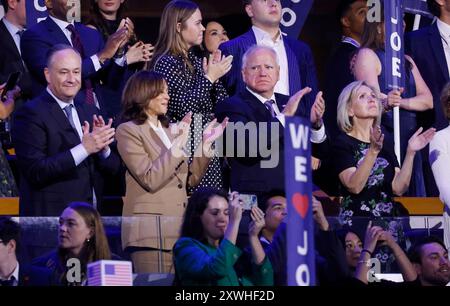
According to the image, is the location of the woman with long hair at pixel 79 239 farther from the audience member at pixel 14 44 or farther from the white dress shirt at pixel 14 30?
the white dress shirt at pixel 14 30

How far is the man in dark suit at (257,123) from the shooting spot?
27.2 ft

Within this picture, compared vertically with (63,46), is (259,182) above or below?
below

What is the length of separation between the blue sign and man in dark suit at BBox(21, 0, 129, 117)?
0.10m

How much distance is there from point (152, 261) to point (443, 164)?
5.82ft

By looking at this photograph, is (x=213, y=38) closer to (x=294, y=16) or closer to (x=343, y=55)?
(x=294, y=16)

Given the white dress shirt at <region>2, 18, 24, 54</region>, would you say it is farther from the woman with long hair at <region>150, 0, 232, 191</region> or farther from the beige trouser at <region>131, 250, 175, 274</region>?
the beige trouser at <region>131, 250, 175, 274</region>

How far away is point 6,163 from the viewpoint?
8453 millimetres

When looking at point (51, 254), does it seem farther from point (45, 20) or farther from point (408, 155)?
point (408, 155)

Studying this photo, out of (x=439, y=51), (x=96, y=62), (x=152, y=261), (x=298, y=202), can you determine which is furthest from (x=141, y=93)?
(x=439, y=51)

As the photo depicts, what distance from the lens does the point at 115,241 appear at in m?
8.03

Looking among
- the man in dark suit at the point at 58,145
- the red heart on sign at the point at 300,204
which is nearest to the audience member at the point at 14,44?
the man in dark suit at the point at 58,145
